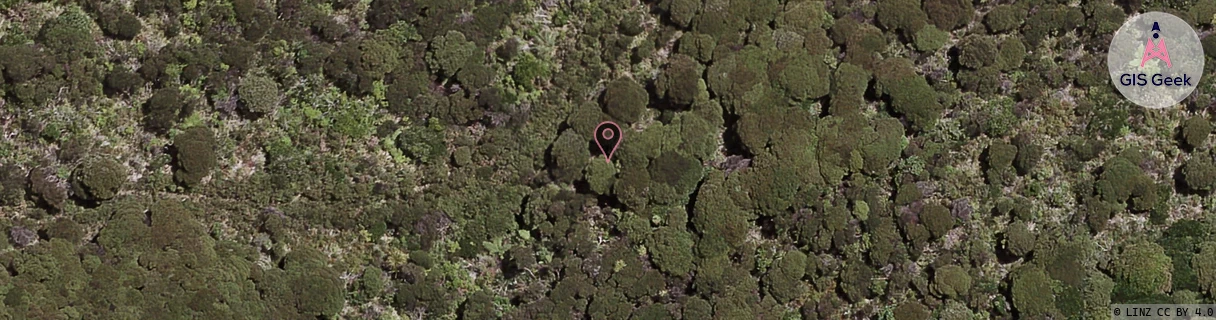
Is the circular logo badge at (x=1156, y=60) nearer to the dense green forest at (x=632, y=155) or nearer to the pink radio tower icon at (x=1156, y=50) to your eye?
the pink radio tower icon at (x=1156, y=50)

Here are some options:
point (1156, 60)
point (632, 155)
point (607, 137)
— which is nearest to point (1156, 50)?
point (1156, 60)

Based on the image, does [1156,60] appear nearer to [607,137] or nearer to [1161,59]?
[1161,59]

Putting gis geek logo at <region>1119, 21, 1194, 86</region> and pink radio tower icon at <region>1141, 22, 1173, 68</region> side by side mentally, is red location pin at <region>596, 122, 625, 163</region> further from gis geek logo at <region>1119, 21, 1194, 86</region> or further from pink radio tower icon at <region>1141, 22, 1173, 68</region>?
pink radio tower icon at <region>1141, 22, 1173, 68</region>

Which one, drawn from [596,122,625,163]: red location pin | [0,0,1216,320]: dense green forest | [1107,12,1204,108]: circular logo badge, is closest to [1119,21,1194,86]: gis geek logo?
[1107,12,1204,108]: circular logo badge

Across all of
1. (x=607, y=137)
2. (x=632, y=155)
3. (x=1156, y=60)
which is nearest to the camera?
(x=632, y=155)

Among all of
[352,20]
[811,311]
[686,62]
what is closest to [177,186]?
[352,20]

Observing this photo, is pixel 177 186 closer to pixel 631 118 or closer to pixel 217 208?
pixel 217 208

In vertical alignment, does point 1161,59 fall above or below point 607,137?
above

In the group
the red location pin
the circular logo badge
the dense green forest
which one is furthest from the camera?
the circular logo badge
